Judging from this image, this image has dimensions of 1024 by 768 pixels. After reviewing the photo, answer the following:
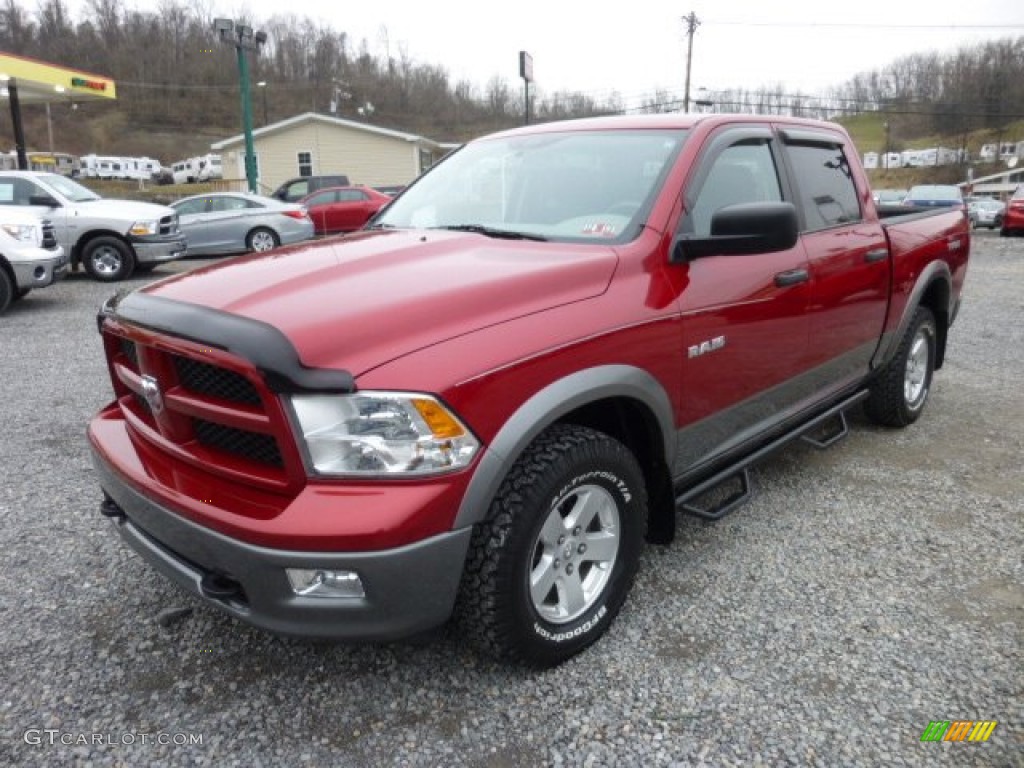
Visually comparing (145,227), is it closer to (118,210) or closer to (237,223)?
(118,210)

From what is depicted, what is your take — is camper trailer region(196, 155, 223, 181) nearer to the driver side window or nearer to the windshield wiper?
the windshield wiper

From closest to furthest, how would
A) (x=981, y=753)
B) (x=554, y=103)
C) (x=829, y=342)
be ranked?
(x=981, y=753), (x=829, y=342), (x=554, y=103)

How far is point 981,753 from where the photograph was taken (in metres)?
2.12

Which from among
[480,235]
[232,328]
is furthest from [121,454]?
[480,235]

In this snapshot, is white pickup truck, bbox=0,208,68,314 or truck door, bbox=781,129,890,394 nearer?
truck door, bbox=781,129,890,394

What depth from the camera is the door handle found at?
3198 mm

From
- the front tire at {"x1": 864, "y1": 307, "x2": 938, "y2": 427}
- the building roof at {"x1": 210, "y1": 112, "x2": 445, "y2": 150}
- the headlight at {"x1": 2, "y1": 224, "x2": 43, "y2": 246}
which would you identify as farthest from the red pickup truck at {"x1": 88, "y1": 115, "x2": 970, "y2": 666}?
the building roof at {"x1": 210, "y1": 112, "x2": 445, "y2": 150}

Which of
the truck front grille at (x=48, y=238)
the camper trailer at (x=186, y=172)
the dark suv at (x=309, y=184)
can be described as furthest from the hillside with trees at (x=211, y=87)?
the truck front grille at (x=48, y=238)

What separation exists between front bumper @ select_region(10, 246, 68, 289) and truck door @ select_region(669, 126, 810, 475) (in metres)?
8.69

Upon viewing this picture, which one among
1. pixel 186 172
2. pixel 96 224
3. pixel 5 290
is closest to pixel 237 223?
pixel 96 224

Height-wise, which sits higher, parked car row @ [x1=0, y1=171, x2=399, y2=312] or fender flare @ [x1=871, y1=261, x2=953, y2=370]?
parked car row @ [x1=0, y1=171, x2=399, y2=312]

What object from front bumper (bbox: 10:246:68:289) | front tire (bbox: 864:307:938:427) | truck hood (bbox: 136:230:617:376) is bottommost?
front tire (bbox: 864:307:938:427)

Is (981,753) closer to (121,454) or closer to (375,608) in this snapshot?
(375,608)

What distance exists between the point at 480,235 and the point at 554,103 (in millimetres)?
63454
